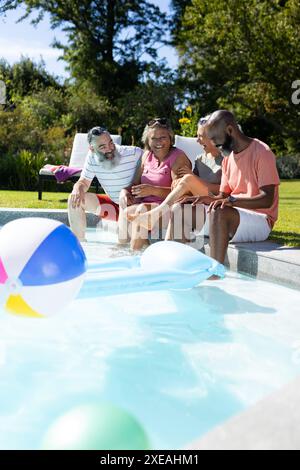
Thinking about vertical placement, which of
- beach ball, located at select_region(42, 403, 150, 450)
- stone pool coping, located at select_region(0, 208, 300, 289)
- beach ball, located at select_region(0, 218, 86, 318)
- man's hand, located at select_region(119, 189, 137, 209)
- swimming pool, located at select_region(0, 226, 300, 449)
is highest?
man's hand, located at select_region(119, 189, 137, 209)

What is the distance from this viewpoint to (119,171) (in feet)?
17.8

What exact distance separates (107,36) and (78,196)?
2432cm

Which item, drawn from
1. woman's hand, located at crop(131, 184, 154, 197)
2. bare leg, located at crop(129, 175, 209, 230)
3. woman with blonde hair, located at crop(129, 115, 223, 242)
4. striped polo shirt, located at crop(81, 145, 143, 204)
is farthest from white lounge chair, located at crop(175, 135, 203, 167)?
bare leg, located at crop(129, 175, 209, 230)

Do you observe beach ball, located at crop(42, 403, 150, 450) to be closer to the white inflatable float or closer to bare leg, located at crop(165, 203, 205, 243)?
the white inflatable float

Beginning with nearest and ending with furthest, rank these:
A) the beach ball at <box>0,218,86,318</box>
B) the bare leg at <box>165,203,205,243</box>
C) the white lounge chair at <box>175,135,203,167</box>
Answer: the beach ball at <box>0,218,86,318</box> < the bare leg at <box>165,203,205,243</box> < the white lounge chair at <box>175,135,203,167</box>

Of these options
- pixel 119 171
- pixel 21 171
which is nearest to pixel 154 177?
pixel 119 171

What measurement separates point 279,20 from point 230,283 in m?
21.5

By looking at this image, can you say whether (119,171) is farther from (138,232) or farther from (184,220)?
(184,220)

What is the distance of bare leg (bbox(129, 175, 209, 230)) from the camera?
4492 millimetres

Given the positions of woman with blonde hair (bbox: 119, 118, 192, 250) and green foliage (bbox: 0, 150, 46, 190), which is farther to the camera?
green foliage (bbox: 0, 150, 46, 190)

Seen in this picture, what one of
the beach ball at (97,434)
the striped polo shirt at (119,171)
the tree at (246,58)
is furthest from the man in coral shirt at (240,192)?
the tree at (246,58)

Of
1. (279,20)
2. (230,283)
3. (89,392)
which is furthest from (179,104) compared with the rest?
(89,392)

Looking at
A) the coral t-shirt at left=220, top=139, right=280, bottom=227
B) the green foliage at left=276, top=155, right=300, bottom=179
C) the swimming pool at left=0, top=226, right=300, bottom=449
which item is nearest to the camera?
the swimming pool at left=0, top=226, right=300, bottom=449

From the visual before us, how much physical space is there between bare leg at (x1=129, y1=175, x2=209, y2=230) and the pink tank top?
381 mm
